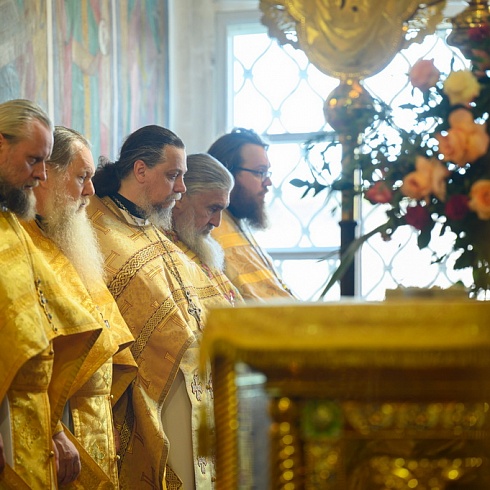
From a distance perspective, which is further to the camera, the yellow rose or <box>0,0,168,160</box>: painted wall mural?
<box>0,0,168,160</box>: painted wall mural

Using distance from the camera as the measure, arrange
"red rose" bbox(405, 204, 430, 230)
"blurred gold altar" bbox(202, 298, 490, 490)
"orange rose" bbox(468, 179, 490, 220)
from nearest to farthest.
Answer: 1. "blurred gold altar" bbox(202, 298, 490, 490)
2. "orange rose" bbox(468, 179, 490, 220)
3. "red rose" bbox(405, 204, 430, 230)

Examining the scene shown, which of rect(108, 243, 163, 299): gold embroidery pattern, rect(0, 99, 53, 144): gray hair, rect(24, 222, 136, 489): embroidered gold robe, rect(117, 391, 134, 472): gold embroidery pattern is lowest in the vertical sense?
rect(117, 391, 134, 472): gold embroidery pattern

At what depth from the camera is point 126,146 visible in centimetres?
516

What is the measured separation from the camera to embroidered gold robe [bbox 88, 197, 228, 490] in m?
4.42

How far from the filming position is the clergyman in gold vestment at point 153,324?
4.44 meters

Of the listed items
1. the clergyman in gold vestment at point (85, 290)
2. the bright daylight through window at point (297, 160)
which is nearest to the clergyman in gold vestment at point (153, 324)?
the clergyman in gold vestment at point (85, 290)

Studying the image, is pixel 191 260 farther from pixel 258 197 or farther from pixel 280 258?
pixel 280 258

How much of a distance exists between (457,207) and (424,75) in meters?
0.44

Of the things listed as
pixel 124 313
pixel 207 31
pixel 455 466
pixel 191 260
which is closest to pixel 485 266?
pixel 455 466

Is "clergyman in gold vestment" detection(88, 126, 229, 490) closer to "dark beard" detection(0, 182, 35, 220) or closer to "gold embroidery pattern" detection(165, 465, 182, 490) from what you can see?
"gold embroidery pattern" detection(165, 465, 182, 490)

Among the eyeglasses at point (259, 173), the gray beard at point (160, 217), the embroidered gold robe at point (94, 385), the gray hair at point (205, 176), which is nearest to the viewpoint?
the embroidered gold robe at point (94, 385)

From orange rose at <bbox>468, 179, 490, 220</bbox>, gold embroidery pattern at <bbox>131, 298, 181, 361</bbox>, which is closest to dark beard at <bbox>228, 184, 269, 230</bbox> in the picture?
gold embroidery pattern at <bbox>131, 298, 181, 361</bbox>

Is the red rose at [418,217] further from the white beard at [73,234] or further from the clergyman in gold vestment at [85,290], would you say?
the white beard at [73,234]

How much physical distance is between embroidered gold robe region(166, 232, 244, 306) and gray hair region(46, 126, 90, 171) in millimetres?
1191
